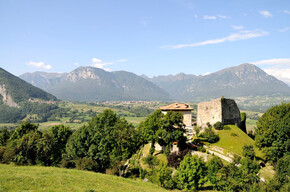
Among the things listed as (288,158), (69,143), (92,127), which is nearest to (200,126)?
Answer: (288,158)

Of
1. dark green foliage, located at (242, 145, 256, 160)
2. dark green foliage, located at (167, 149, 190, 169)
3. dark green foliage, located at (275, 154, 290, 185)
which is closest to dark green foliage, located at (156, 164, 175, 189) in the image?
dark green foliage, located at (167, 149, 190, 169)

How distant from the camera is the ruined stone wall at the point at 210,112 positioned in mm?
62875

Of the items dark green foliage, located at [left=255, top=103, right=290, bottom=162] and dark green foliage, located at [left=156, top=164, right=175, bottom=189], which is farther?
dark green foliage, located at [left=255, top=103, right=290, bottom=162]

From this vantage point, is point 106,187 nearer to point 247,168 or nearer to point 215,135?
point 247,168

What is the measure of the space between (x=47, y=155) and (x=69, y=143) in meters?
6.22

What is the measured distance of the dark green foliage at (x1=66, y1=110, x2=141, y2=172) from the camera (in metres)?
51.4

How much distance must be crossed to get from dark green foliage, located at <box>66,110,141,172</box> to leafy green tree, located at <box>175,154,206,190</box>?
51.4ft

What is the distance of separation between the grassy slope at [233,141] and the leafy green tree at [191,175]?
1538 centimetres

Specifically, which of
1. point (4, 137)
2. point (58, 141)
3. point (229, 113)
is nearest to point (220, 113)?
point (229, 113)

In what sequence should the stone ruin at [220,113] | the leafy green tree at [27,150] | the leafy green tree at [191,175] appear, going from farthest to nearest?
1. the stone ruin at [220,113]
2. the leafy green tree at [27,150]
3. the leafy green tree at [191,175]

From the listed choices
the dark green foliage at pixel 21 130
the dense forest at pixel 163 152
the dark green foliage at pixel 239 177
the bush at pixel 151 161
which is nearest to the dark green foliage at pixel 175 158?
the dense forest at pixel 163 152

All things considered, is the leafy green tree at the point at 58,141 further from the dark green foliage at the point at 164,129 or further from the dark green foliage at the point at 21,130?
the dark green foliage at the point at 164,129

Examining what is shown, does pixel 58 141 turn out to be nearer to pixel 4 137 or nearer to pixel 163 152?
pixel 4 137

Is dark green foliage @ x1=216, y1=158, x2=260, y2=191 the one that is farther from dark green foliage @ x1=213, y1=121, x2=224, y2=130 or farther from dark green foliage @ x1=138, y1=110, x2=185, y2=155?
dark green foliage @ x1=213, y1=121, x2=224, y2=130
